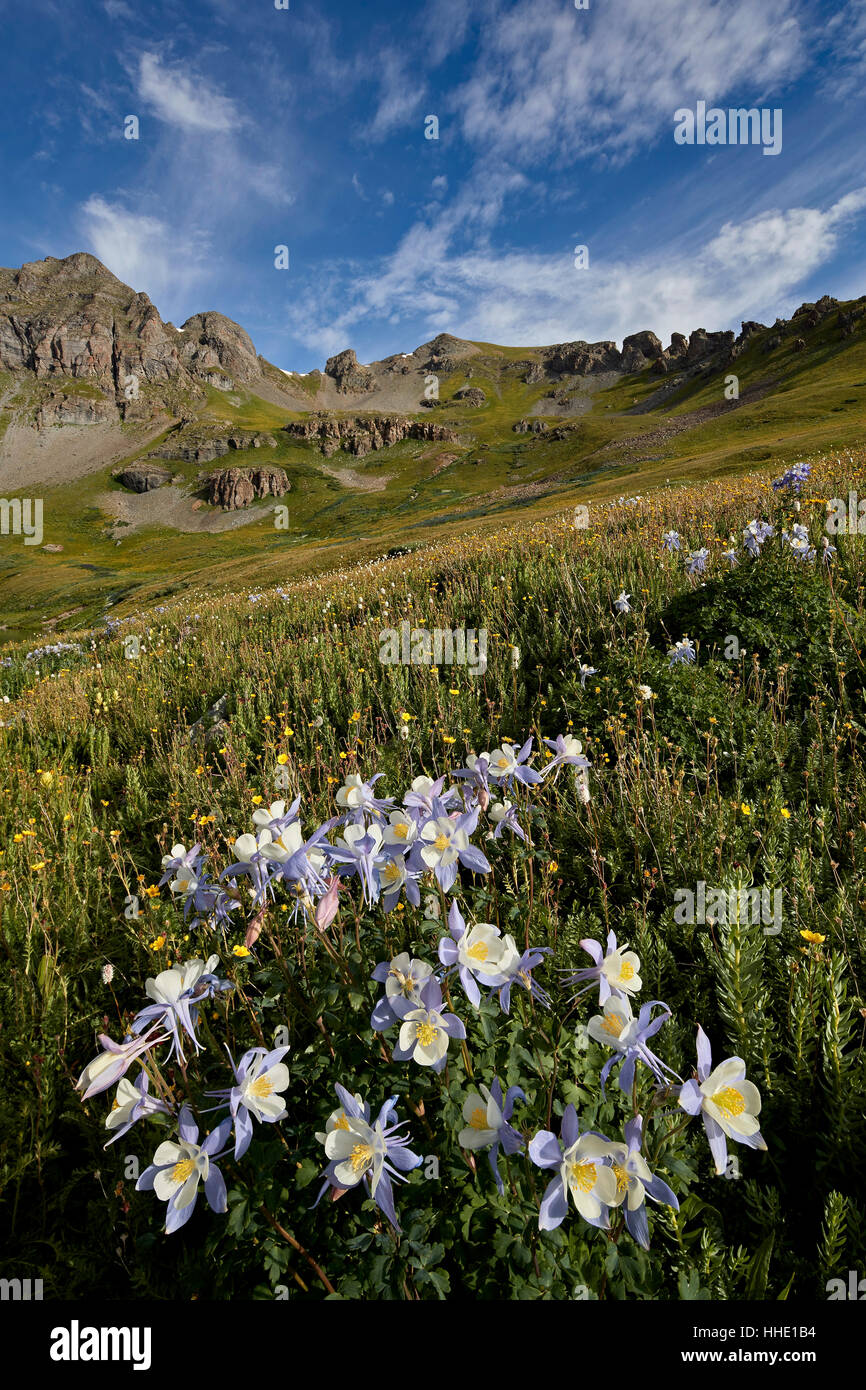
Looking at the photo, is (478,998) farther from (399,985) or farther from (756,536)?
(756,536)

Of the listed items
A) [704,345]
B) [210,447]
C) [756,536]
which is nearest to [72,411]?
[210,447]

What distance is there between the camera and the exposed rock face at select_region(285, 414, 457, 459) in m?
153

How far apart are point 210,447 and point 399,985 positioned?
175 m

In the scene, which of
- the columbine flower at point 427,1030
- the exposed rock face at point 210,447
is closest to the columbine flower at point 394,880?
the columbine flower at point 427,1030

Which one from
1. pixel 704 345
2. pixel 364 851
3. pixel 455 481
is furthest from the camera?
pixel 704 345

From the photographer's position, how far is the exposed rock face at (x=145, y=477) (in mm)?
143875

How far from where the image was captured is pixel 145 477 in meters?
144

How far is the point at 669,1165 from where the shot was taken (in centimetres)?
143

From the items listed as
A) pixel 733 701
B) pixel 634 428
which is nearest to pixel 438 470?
pixel 634 428

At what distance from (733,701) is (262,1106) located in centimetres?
439

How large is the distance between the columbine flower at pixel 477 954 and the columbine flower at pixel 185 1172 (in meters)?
0.62

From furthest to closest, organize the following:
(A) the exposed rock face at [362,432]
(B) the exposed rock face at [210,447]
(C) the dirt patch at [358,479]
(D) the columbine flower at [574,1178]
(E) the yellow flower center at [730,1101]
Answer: (A) the exposed rock face at [362,432] → (B) the exposed rock face at [210,447] → (C) the dirt patch at [358,479] → (E) the yellow flower center at [730,1101] → (D) the columbine flower at [574,1178]

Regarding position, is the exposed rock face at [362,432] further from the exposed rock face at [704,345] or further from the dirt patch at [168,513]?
the exposed rock face at [704,345]
